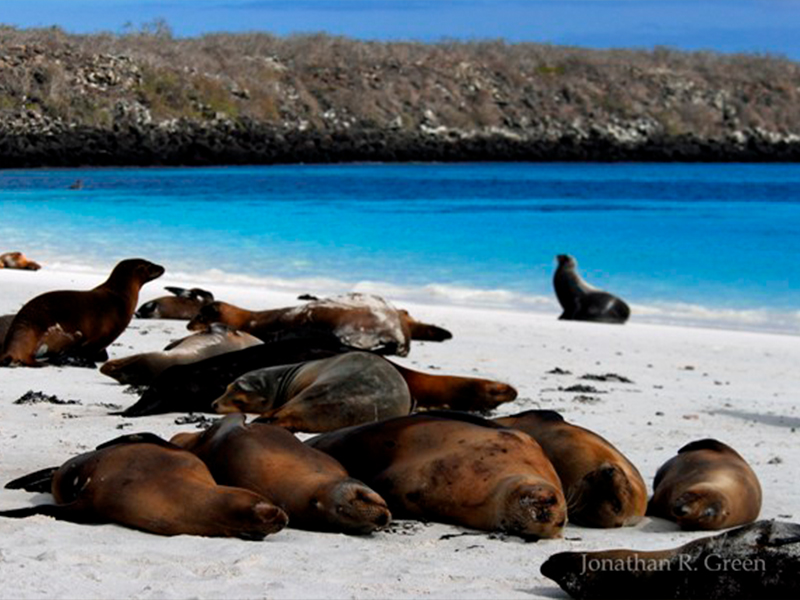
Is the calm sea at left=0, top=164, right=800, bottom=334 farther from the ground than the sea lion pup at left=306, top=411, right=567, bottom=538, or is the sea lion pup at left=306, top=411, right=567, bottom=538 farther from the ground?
the sea lion pup at left=306, top=411, right=567, bottom=538

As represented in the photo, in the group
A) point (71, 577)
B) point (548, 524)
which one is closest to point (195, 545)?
point (71, 577)

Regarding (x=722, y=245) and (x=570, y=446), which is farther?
(x=722, y=245)

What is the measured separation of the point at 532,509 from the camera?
472 cm

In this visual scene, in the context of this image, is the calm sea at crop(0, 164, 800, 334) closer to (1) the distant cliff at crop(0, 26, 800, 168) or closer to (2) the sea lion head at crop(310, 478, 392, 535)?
Result: (1) the distant cliff at crop(0, 26, 800, 168)

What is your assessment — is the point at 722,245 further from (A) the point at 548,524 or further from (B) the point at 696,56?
(B) the point at 696,56

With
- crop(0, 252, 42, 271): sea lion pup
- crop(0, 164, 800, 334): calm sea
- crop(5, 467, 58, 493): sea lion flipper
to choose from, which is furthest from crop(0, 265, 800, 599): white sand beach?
crop(0, 252, 42, 271): sea lion pup

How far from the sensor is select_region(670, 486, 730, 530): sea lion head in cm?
513

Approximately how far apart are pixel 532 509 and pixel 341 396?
1.93m

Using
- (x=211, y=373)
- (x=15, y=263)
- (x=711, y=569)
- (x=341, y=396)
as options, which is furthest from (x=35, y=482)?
(x=15, y=263)

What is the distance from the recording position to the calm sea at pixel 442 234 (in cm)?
2023

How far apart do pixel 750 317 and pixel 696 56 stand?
319ft

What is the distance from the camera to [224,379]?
7395mm

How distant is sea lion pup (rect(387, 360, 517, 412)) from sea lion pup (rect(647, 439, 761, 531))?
1.55m

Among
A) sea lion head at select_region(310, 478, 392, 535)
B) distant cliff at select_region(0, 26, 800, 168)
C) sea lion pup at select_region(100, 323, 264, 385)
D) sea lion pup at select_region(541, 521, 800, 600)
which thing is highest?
distant cliff at select_region(0, 26, 800, 168)
